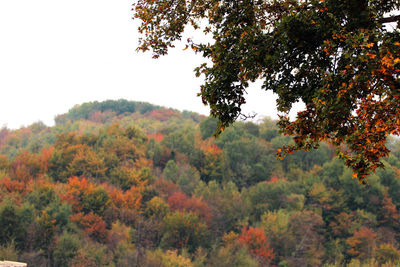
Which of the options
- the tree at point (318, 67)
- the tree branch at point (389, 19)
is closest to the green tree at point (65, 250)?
the tree at point (318, 67)

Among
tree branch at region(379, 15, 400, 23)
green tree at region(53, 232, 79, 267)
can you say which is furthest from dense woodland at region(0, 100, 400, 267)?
tree branch at region(379, 15, 400, 23)

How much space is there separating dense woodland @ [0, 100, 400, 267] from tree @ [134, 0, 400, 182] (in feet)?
118

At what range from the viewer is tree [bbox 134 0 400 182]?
18.0 ft

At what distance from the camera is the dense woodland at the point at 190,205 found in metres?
44.1

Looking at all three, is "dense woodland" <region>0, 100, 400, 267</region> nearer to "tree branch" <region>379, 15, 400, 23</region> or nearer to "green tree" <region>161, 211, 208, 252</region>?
"green tree" <region>161, 211, 208, 252</region>

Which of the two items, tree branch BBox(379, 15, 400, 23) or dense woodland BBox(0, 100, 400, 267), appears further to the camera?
dense woodland BBox(0, 100, 400, 267)

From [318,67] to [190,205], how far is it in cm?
5152

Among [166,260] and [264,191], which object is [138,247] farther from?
[264,191]

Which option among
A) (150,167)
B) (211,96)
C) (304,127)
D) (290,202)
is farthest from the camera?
(150,167)

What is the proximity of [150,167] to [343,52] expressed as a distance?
61819 mm

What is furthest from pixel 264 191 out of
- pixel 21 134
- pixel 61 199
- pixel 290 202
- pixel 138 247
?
pixel 21 134

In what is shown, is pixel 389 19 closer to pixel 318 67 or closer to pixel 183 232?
pixel 318 67

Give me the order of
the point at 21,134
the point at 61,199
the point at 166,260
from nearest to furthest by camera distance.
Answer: the point at 166,260
the point at 61,199
the point at 21,134

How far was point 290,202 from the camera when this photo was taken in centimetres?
6003
